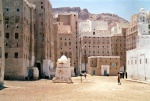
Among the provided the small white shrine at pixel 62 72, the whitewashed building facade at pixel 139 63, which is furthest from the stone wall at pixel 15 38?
the whitewashed building facade at pixel 139 63

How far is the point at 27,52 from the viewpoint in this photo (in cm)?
5197

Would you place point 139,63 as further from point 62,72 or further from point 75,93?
point 75,93

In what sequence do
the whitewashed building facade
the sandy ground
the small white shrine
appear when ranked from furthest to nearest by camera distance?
the small white shrine, the whitewashed building facade, the sandy ground

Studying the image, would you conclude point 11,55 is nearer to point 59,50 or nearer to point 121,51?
point 59,50

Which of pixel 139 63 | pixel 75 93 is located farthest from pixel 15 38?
pixel 75 93

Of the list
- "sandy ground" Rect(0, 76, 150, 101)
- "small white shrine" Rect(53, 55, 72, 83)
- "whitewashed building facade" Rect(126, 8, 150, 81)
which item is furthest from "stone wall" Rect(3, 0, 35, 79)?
"whitewashed building facade" Rect(126, 8, 150, 81)

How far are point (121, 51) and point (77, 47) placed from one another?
21.0m

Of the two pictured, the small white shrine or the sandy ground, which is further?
the small white shrine

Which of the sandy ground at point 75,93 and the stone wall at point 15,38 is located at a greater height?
the stone wall at point 15,38

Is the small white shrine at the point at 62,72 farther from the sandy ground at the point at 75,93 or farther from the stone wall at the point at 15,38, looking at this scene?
the sandy ground at the point at 75,93

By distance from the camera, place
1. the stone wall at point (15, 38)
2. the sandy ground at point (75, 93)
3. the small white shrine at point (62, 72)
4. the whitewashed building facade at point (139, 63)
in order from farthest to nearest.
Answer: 1. the stone wall at point (15, 38)
2. the small white shrine at point (62, 72)
3. the whitewashed building facade at point (139, 63)
4. the sandy ground at point (75, 93)

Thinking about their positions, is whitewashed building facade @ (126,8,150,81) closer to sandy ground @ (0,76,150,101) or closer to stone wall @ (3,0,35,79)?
sandy ground @ (0,76,150,101)

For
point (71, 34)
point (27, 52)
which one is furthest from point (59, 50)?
point (27, 52)

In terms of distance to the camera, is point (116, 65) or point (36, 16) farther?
point (116, 65)
